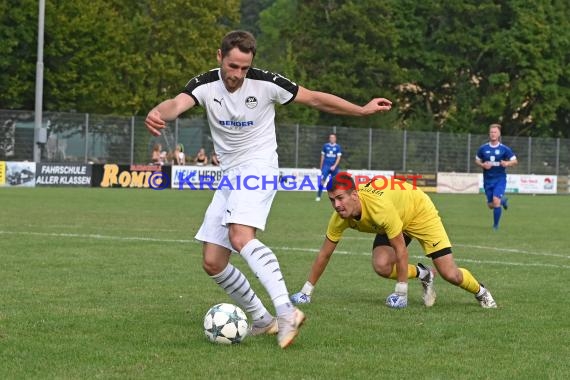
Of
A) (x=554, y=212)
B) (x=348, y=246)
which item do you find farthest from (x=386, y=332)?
(x=554, y=212)

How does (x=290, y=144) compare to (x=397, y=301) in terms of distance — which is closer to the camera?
(x=397, y=301)

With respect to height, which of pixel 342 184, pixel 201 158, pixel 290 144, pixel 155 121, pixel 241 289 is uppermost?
pixel 290 144

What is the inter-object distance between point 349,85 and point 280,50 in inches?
649

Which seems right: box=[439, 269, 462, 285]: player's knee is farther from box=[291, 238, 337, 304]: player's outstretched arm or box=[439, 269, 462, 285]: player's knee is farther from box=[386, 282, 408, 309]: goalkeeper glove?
box=[291, 238, 337, 304]: player's outstretched arm

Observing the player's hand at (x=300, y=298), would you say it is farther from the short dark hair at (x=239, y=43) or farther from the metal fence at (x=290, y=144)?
the metal fence at (x=290, y=144)

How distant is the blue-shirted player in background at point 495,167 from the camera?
18.9m

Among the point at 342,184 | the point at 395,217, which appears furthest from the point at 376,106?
the point at 395,217

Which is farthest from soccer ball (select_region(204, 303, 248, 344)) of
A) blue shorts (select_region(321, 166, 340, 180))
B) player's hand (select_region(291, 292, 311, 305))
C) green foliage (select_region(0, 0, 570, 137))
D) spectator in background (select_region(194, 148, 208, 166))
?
green foliage (select_region(0, 0, 570, 137))

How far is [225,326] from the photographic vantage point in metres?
6.49

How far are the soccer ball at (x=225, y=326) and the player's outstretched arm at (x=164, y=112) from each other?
1250 mm

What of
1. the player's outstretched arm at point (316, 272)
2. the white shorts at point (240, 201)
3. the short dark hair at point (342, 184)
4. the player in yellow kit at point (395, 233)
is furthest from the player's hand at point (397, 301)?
the white shorts at point (240, 201)

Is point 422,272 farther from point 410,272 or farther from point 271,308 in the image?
point 271,308

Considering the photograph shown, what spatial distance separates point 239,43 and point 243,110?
1.59 ft

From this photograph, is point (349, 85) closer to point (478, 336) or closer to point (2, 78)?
point (2, 78)
